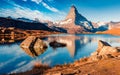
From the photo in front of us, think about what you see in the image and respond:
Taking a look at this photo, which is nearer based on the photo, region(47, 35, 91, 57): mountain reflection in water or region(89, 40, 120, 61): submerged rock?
region(89, 40, 120, 61): submerged rock

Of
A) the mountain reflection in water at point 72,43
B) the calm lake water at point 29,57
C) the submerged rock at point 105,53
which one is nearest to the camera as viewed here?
the submerged rock at point 105,53

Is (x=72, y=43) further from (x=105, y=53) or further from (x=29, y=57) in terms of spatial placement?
(x=105, y=53)

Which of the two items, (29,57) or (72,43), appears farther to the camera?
(72,43)

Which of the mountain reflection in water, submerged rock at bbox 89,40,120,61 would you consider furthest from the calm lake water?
submerged rock at bbox 89,40,120,61

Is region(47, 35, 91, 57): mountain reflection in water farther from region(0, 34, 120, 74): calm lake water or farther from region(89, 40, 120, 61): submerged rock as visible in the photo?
region(89, 40, 120, 61): submerged rock

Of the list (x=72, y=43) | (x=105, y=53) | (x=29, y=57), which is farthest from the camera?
(x=72, y=43)

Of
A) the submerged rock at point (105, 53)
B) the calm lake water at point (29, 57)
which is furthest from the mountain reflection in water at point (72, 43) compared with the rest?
the submerged rock at point (105, 53)

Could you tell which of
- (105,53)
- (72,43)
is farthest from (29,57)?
(72,43)

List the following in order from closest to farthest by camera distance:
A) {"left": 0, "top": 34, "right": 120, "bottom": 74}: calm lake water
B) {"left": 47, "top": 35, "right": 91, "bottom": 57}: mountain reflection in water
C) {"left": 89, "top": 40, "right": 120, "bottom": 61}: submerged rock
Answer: {"left": 89, "top": 40, "right": 120, "bottom": 61}: submerged rock, {"left": 0, "top": 34, "right": 120, "bottom": 74}: calm lake water, {"left": 47, "top": 35, "right": 91, "bottom": 57}: mountain reflection in water

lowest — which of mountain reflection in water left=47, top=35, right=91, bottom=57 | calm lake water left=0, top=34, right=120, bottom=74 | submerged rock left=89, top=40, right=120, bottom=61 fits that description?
mountain reflection in water left=47, top=35, right=91, bottom=57

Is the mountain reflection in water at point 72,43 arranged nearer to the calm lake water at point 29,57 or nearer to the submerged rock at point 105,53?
the calm lake water at point 29,57

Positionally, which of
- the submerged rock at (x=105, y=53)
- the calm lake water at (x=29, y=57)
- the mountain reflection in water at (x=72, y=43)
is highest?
the submerged rock at (x=105, y=53)

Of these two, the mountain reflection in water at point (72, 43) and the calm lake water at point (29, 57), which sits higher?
the calm lake water at point (29, 57)

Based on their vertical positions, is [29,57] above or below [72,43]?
above
